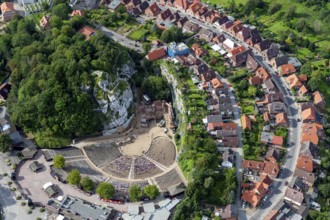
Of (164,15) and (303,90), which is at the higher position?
(164,15)

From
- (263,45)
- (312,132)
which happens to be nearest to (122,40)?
(263,45)

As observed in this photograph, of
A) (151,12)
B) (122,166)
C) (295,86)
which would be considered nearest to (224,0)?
(151,12)

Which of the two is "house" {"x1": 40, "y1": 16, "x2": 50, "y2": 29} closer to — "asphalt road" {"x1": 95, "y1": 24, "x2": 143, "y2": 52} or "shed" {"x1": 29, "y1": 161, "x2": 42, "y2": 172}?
"asphalt road" {"x1": 95, "y1": 24, "x2": 143, "y2": 52}

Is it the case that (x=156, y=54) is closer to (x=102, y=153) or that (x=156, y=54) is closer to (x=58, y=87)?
(x=58, y=87)

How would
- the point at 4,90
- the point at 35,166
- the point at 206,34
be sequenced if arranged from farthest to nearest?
the point at 206,34 → the point at 4,90 → the point at 35,166

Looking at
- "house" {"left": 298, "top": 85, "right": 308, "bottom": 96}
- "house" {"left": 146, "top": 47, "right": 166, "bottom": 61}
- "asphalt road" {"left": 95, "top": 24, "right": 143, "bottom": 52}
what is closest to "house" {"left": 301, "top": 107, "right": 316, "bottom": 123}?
"house" {"left": 298, "top": 85, "right": 308, "bottom": 96}
